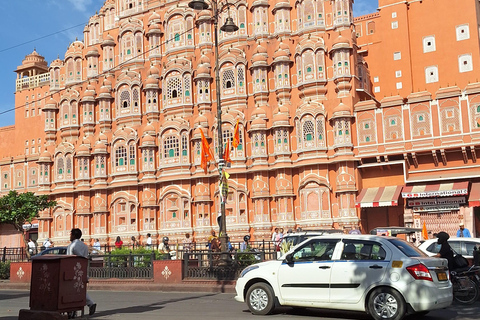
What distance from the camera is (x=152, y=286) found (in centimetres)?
1978

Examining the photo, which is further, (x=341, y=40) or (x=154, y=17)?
(x=154, y=17)

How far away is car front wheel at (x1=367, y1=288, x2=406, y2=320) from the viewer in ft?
33.9

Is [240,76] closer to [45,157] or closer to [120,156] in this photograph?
[120,156]

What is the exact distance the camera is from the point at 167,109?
39.3 metres

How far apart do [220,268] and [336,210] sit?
15176mm

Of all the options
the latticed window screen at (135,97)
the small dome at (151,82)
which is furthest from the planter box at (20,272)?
the latticed window screen at (135,97)

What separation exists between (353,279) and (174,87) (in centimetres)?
3024

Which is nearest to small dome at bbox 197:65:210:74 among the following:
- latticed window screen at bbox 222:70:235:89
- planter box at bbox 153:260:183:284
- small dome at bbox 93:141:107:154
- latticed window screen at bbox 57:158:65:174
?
latticed window screen at bbox 222:70:235:89

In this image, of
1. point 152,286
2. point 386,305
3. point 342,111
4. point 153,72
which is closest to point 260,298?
point 386,305

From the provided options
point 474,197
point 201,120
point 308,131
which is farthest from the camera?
point 201,120

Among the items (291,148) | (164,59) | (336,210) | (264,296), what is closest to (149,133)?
(164,59)

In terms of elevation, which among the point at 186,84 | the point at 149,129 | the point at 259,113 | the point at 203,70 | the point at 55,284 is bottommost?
the point at 55,284

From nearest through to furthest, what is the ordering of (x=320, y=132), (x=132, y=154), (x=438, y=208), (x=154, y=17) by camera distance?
1. (x=438, y=208)
2. (x=320, y=132)
3. (x=132, y=154)
4. (x=154, y=17)

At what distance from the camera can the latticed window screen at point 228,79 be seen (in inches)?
1481
